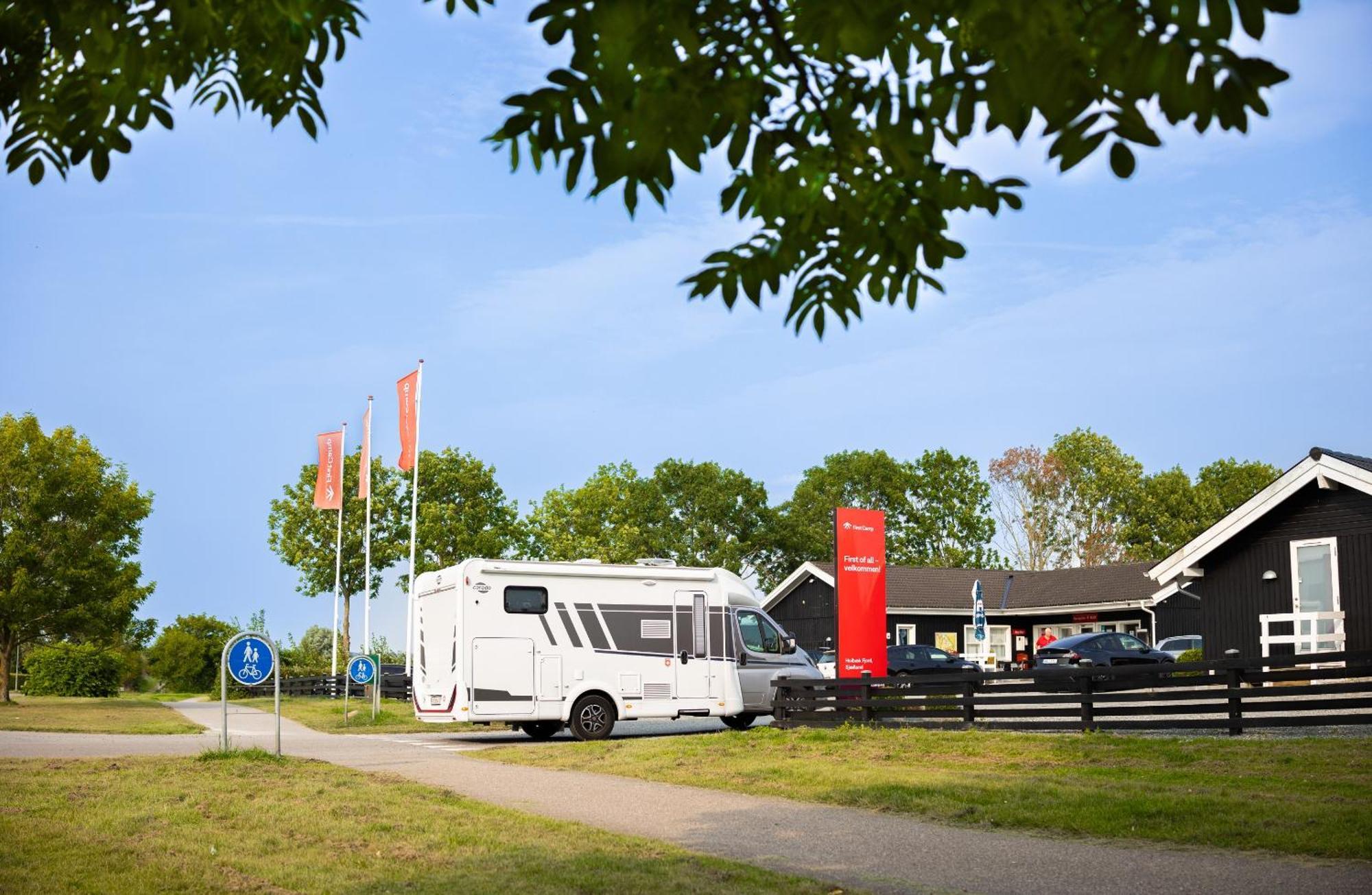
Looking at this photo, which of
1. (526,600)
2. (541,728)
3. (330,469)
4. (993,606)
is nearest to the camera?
(526,600)

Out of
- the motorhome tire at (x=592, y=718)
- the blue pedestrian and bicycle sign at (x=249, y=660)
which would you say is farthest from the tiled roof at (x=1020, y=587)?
the blue pedestrian and bicycle sign at (x=249, y=660)

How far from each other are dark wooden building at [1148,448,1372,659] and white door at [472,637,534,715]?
48.6ft

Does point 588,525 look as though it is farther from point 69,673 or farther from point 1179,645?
point 1179,645

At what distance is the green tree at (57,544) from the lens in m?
41.9

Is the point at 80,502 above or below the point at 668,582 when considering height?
above

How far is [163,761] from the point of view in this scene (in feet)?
50.8

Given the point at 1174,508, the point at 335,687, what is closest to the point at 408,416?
the point at 335,687

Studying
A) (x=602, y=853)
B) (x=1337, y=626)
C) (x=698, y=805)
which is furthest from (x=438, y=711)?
(x=1337, y=626)

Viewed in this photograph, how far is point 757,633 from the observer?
74.6 ft

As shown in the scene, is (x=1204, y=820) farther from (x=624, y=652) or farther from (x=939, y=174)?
(x=624, y=652)

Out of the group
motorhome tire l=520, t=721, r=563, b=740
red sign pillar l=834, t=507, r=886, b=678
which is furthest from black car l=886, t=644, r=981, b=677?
motorhome tire l=520, t=721, r=563, b=740

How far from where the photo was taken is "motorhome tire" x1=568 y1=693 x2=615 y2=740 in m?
20.8

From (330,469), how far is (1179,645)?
2686cm

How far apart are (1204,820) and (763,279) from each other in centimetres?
680
